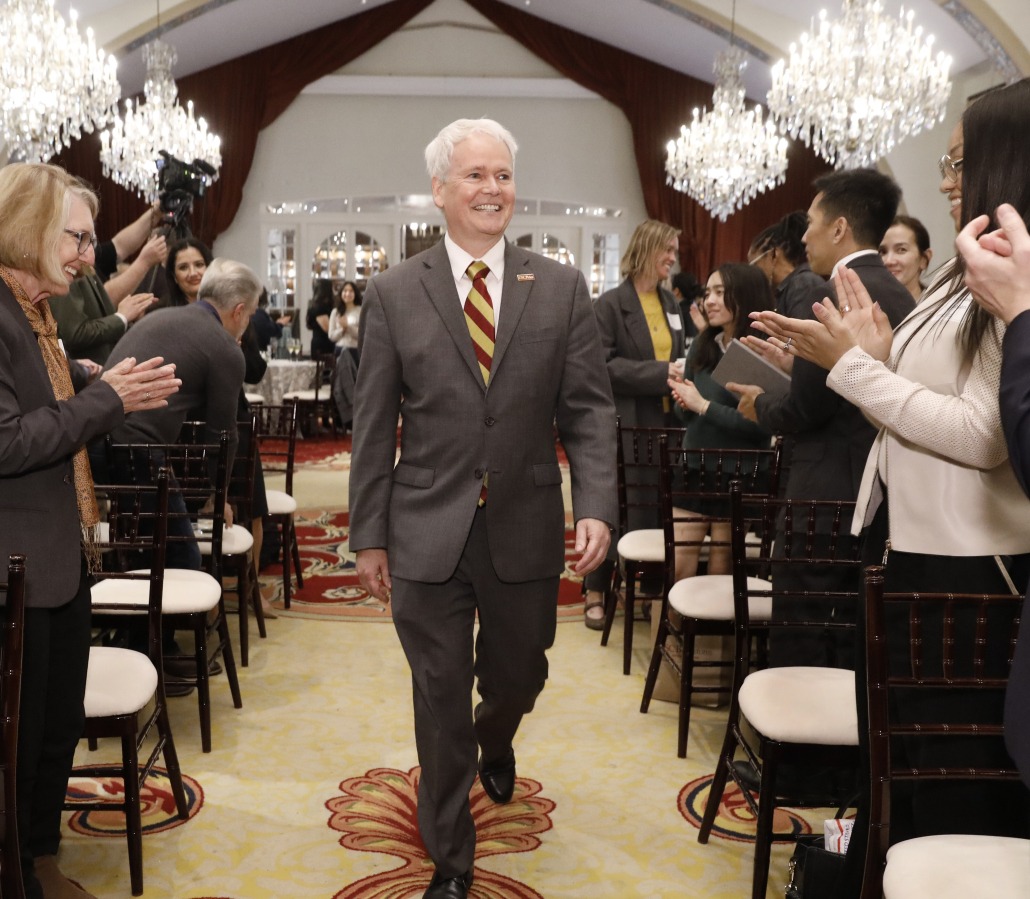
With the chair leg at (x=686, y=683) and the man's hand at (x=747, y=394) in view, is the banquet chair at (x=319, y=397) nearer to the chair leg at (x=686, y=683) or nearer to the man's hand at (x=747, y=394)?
the man's hand at (x=747, y=394)

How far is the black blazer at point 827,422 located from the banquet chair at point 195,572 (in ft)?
5.76

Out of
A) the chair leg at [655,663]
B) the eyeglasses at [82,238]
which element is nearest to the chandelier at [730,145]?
the chair leg at [655,663]

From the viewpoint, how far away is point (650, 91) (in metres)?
13.1

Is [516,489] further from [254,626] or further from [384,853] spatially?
[254,626]

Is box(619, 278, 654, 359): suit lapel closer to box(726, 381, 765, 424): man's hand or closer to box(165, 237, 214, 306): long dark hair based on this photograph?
box(726, 381, 765, 424): man's hand

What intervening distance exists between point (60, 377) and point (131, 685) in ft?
2.47

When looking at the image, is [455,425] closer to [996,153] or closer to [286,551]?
[996,153]

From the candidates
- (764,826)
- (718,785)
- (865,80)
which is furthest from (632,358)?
(865,80)

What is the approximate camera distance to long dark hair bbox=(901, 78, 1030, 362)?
1.55 m

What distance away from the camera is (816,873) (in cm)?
219

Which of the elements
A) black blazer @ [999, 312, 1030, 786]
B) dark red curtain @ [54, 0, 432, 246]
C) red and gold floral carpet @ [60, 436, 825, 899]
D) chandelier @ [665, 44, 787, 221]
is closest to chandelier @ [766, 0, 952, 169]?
chandelier @ [665, 44, 787, 221]

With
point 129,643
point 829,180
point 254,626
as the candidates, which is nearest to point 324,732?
point 129,643

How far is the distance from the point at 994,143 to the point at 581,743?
235 cm

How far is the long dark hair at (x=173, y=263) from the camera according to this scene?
15.4ft
